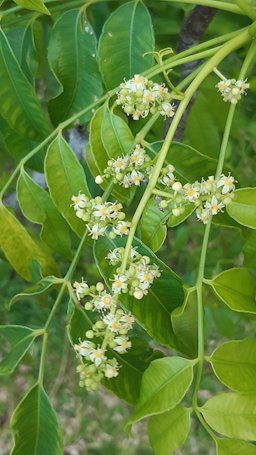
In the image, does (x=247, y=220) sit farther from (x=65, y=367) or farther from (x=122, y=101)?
(x=65, y=367)

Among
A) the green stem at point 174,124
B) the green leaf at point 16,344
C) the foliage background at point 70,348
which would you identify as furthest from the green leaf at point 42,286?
the foliage background at point 70,348

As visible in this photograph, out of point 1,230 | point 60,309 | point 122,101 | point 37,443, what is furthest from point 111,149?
point 60,309

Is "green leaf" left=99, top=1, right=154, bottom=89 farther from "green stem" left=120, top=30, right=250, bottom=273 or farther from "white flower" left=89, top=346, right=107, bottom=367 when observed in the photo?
"white flower" left=89, top=346, right=107, bottom=367

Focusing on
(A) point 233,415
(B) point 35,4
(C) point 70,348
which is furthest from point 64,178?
(C) point 70,348

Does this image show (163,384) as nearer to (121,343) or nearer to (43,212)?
(121,343)

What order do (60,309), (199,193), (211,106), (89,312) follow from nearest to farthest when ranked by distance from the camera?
1. (199,193)
2. (89,312)
3. (211,106)
4. (60,309)

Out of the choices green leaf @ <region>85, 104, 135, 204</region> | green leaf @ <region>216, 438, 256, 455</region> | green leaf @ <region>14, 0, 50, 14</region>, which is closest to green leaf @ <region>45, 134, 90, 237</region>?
green leaf @ <region>85, 104, 135, 204</region>
